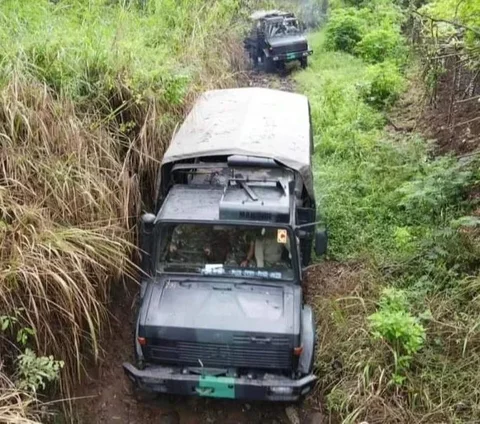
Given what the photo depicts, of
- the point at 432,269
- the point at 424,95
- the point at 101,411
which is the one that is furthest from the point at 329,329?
the point at 424,95

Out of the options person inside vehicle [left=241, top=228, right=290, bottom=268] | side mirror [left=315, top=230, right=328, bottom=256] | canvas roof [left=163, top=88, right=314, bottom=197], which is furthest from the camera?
canvas roof [left=163, top=88, right=314, bottom=197]

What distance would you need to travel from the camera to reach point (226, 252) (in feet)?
16.9

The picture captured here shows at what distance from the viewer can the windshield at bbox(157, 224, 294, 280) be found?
509 cm

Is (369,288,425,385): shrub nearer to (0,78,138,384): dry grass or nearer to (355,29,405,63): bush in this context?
(0,78,138,384): dry grass

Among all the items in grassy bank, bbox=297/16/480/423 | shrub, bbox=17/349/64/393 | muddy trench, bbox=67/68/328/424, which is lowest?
muddy trench, bbox=67/68/328/424

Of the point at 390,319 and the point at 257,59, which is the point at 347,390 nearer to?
the point at 390,319

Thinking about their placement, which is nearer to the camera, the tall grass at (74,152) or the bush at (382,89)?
the tall grass at (74,152)

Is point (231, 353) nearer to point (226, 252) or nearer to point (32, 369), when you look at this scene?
point (226, 252)

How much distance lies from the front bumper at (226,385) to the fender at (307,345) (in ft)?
0.31

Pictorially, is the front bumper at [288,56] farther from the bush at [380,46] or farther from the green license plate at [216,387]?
the green license plate at [216,387]

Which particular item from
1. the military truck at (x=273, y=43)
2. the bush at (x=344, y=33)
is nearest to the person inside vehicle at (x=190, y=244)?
the military truck at (x=273, y=43)

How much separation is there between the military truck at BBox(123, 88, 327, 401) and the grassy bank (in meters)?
0.58

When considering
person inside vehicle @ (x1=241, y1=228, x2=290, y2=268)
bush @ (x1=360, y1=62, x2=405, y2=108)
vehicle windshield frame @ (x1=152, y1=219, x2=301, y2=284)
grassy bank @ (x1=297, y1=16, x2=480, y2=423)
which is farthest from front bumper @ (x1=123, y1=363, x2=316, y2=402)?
bush @ (x1=360, y1=62, x2=405, y2=108)

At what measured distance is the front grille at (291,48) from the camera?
15578 millimetres
